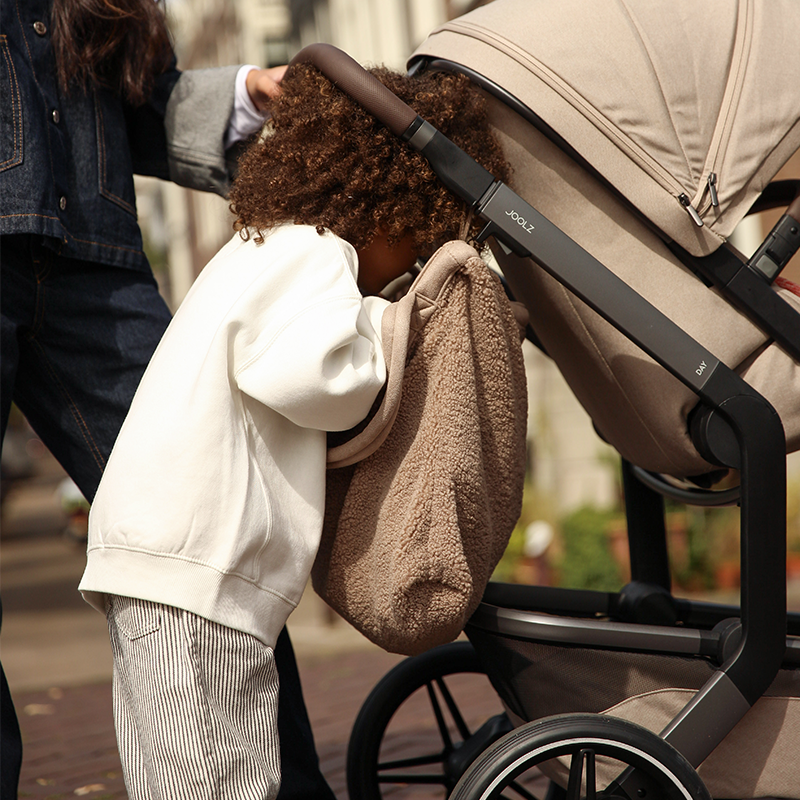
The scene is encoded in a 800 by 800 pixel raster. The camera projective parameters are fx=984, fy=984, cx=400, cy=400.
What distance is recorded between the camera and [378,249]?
1.76 meters

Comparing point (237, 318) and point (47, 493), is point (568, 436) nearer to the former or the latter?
point (237, 318)

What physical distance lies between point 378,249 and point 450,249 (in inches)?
7.1

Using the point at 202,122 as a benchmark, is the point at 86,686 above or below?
below

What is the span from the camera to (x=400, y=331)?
157 cm

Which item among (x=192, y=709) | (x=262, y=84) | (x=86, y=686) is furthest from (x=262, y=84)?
(x=86, y=686)

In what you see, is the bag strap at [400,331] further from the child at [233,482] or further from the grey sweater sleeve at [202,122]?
the grey sweater sleeve at [202,122]

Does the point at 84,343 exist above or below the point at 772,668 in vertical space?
above

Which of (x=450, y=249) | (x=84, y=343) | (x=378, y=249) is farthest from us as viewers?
(x=84, y=343)

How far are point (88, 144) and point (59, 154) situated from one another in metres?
0.08

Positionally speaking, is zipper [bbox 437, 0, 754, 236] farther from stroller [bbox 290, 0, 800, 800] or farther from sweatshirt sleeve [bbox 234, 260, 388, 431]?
sweatshirt sleeve [bbox 234, 260, 388, 431]

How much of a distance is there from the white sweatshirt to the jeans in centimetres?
37

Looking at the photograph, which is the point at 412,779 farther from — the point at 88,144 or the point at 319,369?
the point at 88,144

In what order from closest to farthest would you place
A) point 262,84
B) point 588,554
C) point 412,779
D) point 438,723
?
1. point 262,84
2. point 412,779
3. point 438,723
4. point 588,554

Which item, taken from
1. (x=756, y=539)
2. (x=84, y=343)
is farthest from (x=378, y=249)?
(x=756, y=539)
